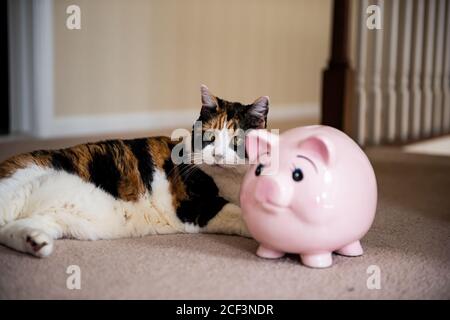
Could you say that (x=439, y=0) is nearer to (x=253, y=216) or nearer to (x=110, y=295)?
(x=253, y=216)

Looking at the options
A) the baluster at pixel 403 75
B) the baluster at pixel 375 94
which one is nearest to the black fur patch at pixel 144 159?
the baluster at pixel 375 94

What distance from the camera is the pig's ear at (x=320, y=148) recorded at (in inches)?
39.2

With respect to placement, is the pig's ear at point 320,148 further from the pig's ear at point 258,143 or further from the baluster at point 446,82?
the baluster at point 446,82

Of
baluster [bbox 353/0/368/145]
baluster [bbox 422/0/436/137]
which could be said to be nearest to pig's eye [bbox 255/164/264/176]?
baluster [bbox 353/0/368/145]

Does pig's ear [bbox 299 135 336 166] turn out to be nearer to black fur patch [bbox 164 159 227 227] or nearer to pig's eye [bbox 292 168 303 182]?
pig's eye [bbox 292 168 303 182]

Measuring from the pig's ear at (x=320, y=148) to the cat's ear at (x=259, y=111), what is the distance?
8.1 inches

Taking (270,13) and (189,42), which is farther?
(270,13)

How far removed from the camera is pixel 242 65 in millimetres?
3477

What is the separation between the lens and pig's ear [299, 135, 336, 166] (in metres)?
1.00

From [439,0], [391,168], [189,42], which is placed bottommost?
[391,168]

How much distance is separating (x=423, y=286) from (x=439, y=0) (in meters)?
2.61

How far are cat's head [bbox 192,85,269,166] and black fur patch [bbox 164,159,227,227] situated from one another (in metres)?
0.07

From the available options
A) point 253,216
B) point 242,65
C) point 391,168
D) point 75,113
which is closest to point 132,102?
point 75,113
